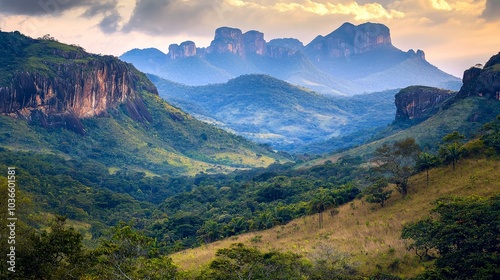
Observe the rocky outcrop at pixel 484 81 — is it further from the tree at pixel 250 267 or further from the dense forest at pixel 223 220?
the tree at pixel 250 267

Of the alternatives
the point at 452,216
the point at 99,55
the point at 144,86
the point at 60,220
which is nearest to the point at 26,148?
the point at 99,55

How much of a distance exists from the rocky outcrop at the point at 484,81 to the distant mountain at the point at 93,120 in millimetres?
73141

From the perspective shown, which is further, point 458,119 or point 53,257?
point 458,119

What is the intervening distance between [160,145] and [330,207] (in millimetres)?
109877

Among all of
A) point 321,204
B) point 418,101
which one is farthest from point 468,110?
point 321,204

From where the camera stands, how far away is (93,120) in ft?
488

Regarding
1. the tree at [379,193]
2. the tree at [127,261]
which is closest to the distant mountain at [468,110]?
the tree at [379,193]

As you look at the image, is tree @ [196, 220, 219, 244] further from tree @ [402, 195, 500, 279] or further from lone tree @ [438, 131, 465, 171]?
lone tree @ [438, 131, 465, 171]

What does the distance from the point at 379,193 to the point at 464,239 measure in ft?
62.9

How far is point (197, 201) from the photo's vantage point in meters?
89.3

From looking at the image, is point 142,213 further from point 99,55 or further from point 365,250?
point 99,55

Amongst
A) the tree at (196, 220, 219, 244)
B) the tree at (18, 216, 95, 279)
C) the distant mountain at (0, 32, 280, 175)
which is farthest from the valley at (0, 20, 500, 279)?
the distant mountain at (0, 32, 280, 175)

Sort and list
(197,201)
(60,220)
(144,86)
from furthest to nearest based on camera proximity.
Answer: (144,86) < (197,201) < (60,220)

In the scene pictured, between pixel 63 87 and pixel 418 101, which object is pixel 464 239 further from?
pixel 418 101
